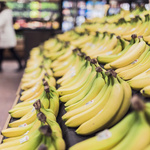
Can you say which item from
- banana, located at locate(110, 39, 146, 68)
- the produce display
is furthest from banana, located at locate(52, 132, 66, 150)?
banana, located at locate(110, 39, 146, 68)

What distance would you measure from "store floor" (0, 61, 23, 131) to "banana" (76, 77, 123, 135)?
1.78 metres

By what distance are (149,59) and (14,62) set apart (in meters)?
5.66

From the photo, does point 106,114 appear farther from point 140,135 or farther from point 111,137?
point 140,135

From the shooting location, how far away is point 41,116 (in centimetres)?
107

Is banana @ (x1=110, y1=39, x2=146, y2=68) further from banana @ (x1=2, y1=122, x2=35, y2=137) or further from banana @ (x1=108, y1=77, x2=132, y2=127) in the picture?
banana @ (x1=2, y1=122, x2=35, y2=137)

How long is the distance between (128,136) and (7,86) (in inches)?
154

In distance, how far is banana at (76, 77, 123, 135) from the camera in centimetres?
108

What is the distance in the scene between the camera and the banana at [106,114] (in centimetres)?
108

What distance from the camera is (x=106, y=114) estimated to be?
1077mm

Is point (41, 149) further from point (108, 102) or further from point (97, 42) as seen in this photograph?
point (97, 42)

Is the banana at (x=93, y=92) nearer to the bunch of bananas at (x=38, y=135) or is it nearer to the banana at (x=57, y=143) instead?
the bunch of bananas at (x=38, y=135)

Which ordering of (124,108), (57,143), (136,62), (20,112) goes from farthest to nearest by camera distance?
(20,112), (136,62), (124,108), (57,143)

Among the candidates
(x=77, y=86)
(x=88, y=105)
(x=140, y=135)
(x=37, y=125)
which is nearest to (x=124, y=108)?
(x=88, y=105)

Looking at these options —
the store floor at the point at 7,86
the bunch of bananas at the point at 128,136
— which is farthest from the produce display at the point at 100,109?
the store floor at the point at 7,86
